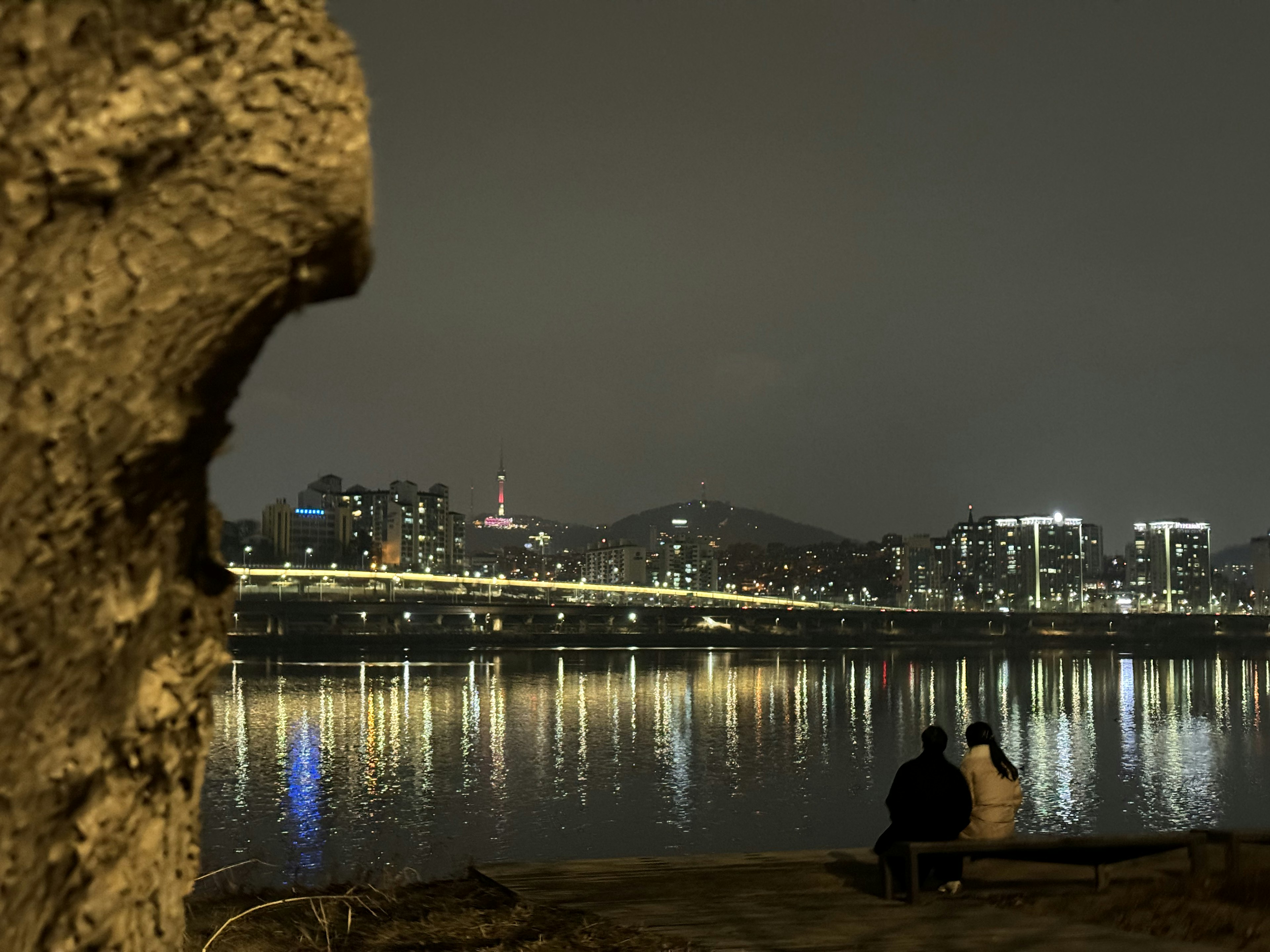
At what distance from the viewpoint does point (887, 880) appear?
7434mm

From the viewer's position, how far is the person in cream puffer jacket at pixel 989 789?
8.36 metres

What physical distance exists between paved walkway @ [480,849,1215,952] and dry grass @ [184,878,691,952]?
232 millimetres

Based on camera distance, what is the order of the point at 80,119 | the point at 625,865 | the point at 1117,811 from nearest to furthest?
the point at 80,119 → the point at 625,865 → the point at 1117,811

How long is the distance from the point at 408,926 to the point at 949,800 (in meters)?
3.43

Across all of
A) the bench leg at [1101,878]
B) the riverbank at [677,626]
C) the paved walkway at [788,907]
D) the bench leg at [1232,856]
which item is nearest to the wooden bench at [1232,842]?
the bench leg at [1232,856]

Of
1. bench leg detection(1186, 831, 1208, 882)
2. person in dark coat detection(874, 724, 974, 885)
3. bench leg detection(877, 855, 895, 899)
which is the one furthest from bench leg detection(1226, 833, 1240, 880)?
bench leg detection(877, 855, 895, 899)

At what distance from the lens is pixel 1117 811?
931 inches

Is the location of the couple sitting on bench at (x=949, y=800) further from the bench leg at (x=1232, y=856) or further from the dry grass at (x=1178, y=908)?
the bench leg at (x=1232, y=856)

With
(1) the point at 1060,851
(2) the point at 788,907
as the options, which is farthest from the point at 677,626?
(2) the point at 788,907

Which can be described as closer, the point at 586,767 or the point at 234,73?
the point at 234,73

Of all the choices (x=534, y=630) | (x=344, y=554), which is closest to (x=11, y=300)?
(x=534, y=630)

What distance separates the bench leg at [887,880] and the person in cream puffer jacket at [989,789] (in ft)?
3.30

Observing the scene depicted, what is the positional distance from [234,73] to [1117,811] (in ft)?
80.7

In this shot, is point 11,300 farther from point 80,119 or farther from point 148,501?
point 148,501
